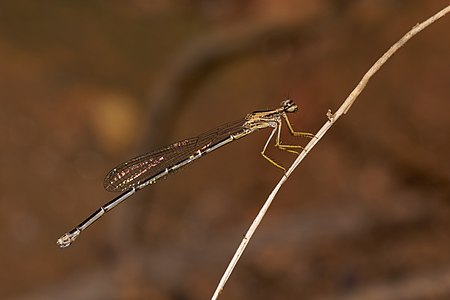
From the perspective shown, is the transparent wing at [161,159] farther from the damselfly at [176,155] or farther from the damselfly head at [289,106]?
the damselfly head at [289,106]

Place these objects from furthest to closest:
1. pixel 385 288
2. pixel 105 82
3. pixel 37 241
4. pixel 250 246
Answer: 1. pixel 105 82
2. pixel 37 241
3. pixel 250 246
4. pixel 385 288

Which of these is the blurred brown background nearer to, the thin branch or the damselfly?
the damselfly

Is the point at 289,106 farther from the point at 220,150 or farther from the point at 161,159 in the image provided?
the point at 220,150

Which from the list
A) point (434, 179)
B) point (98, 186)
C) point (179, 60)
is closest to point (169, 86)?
point (179, 60)

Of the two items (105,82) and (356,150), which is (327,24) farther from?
(105,82)

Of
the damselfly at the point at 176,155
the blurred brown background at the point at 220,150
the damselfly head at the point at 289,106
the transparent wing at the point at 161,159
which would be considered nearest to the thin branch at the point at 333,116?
the damselfly head at the point at 289,106

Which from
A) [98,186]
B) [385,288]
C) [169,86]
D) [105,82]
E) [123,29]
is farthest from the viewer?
[123,29]

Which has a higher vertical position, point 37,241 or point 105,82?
point 105,82
